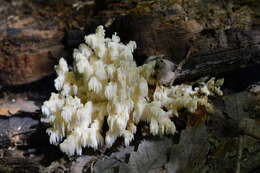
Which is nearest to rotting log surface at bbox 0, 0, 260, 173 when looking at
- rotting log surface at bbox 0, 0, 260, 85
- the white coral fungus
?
rotting log surface at bbox 0, 0, 260, 85

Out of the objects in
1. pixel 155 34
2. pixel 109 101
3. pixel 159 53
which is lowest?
pixel 109 101

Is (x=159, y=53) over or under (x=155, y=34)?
under

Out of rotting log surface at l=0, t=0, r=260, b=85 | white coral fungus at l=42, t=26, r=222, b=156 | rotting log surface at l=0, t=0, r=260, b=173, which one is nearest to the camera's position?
rotting log surface at l=0, t=0, r=260, b=173

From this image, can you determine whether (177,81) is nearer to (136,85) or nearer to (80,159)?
(136,85)

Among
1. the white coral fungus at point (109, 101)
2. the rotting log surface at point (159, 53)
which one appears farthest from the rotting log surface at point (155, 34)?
the white coral fungus at point (109, 101)

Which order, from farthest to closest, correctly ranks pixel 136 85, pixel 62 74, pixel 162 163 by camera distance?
pixel 62 74 → pixel 136 85 → pixel 162 163

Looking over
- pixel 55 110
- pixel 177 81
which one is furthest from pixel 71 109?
pixel 177 81

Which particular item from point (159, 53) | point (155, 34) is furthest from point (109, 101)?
point (155, 34)

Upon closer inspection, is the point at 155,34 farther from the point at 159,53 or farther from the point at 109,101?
the point at 109,101

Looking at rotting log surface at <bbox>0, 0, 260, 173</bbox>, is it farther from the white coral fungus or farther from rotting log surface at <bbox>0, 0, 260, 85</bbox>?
the white coral fungus
